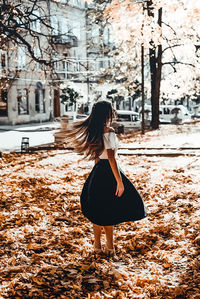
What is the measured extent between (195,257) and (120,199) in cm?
119

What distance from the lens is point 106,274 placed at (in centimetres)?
421

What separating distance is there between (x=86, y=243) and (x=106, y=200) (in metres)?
1.14

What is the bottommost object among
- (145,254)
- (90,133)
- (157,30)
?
(145,254)

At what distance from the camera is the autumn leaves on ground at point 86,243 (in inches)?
154

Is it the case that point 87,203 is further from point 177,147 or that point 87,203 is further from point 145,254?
point 177,147

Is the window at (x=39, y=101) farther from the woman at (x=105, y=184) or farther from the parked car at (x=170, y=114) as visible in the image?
the woman at (x=105, y=184)

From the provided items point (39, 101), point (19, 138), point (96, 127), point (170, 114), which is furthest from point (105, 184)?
point (39, 101)

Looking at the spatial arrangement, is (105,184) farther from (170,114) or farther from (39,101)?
(39,101)

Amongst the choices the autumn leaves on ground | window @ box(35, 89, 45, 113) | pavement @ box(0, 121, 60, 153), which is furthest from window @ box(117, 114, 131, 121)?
the autumn leaves on ground

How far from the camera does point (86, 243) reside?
5.32 metres

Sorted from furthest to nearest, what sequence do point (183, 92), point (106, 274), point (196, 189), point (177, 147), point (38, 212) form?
point (183, 92), point (177, 147), point (196, 189), point (38, 212), point (106, 274)

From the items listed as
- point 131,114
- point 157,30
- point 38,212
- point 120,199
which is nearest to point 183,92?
point 131,114

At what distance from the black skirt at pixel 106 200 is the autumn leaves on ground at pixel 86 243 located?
1.78 ft

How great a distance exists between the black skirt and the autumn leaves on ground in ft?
1.78
